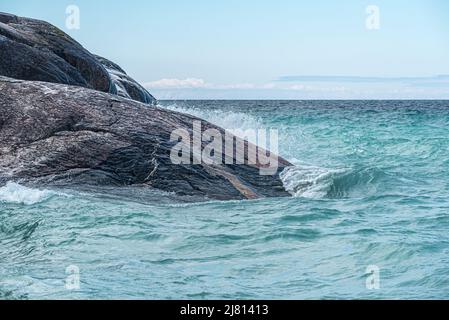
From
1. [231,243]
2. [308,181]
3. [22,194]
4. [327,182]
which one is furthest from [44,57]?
[231,243]

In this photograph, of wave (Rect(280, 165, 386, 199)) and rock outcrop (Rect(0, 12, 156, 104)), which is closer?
wave (Rect(280, 165, 386, 199))

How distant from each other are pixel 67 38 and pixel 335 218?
378 inches

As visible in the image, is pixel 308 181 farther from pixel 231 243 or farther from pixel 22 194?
pixel 22 194

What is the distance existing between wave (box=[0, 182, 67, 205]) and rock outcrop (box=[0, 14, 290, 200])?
0.31 m

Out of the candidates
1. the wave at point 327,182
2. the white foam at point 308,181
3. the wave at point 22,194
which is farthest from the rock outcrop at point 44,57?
the wave at point 327,182

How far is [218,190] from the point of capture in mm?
12609

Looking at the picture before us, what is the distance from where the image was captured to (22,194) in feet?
38.8

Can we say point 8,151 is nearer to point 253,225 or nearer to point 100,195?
point 100,195

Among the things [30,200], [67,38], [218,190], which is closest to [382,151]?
[67,38]

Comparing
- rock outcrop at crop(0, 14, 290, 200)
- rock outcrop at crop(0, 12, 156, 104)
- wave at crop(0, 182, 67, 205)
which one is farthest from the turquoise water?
rock outcrop at crop(0, 12, 156, 104)

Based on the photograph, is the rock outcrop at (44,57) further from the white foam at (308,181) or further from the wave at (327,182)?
the wave at (327,182)

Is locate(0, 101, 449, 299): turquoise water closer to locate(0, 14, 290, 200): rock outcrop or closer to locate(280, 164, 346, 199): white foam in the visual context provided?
locate(280, 164, 346, 199): white foam

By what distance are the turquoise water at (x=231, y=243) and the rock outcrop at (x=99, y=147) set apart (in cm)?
39

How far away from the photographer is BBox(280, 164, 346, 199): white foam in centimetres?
1377
